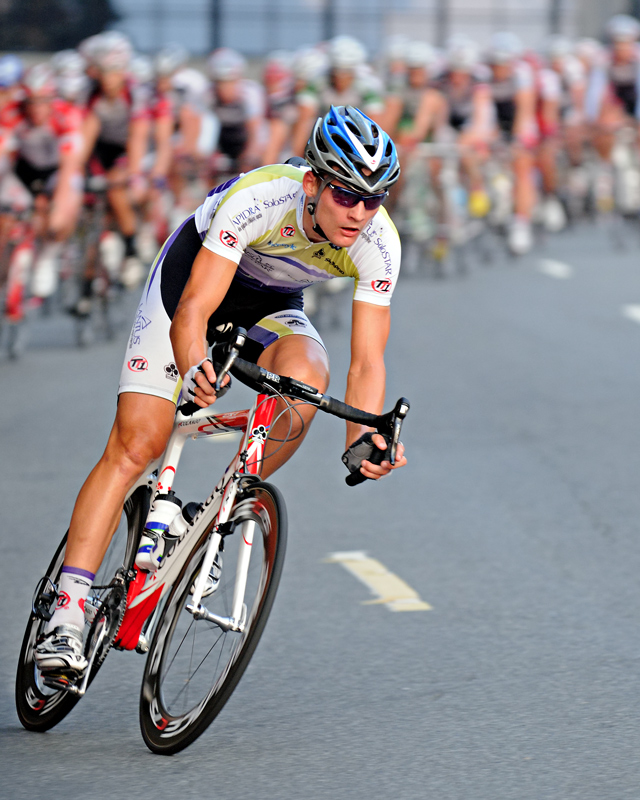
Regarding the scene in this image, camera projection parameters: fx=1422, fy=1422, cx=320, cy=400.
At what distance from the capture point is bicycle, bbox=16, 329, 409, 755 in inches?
156

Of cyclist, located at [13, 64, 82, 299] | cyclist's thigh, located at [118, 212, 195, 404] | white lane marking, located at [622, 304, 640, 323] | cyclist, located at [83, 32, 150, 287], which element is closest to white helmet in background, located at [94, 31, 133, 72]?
cyclist, located at [83, 32, 150, 287]

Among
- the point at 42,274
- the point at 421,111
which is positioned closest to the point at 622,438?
the point at 42,274

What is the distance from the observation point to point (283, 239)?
452cm

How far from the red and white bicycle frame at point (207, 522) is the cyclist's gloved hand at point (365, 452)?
10.7 inches

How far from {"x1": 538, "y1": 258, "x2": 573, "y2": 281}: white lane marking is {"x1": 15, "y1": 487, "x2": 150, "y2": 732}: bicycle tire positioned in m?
12.8

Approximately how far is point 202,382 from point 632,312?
36.7 ft

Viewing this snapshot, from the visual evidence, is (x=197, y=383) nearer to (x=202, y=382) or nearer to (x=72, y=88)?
(x=202, y=382)

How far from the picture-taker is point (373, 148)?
4230 millimetres

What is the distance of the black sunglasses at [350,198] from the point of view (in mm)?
4219

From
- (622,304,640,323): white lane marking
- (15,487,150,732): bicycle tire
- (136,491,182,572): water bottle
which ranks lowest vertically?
(622,304,640,323): white lane marking

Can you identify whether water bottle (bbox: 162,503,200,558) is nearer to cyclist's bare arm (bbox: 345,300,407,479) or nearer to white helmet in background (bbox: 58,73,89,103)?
cyclist's bare arm (bbox: 345,300,407,479)

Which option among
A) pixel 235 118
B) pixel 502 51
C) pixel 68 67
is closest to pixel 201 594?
pixel 235 118

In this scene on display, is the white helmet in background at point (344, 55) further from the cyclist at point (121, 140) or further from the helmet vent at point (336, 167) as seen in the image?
the helmet vent at point (336, 167)

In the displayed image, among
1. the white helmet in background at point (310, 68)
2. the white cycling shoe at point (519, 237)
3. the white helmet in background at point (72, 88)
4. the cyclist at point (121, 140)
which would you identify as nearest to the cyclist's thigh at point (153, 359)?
the cyclist at point (121, 140)
